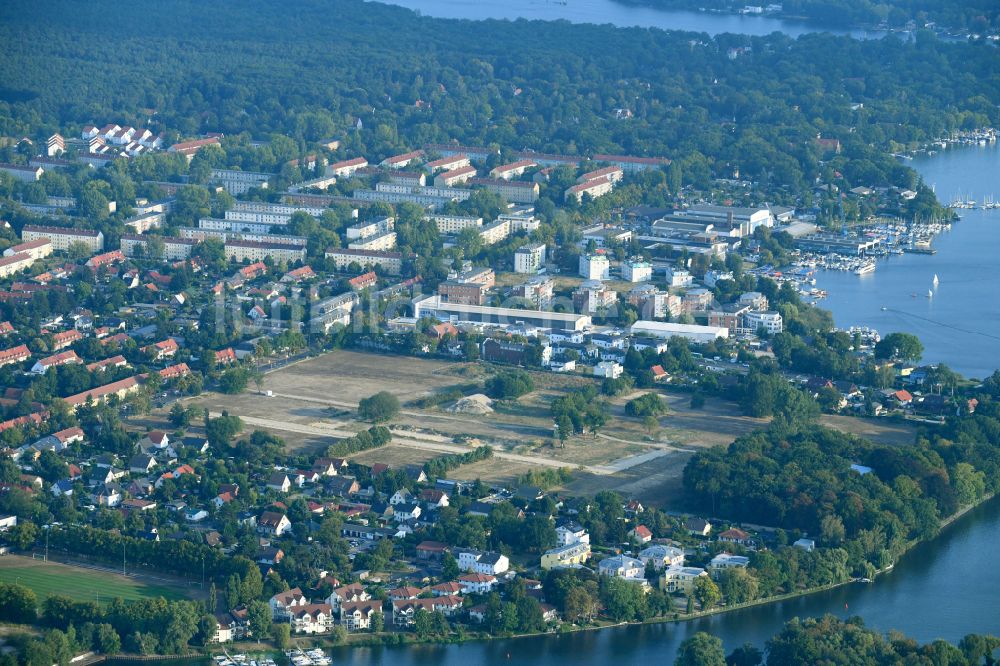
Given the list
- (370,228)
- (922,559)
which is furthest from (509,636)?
(370,228)

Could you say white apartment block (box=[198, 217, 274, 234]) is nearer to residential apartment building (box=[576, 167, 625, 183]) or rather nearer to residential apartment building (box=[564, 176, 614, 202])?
residential apartment building (box=[564, 176, 614, 202])

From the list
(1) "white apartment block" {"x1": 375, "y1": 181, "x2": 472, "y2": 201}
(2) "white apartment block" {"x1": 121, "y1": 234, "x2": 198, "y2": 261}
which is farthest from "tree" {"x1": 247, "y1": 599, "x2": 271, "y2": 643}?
(1) "white apartment block" {"x1": 375, "y1": 181, "x2": 472, "y2": 201}

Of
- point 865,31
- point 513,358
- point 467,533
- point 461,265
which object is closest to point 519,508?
point 467,533

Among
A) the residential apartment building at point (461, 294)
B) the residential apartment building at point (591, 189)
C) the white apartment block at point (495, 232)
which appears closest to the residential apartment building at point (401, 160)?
the residential apartment building at point (591, 189)

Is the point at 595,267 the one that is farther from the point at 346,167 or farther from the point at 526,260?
the point at 346,167

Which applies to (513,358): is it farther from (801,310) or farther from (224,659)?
(224,659)

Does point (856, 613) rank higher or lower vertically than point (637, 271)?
lower
